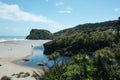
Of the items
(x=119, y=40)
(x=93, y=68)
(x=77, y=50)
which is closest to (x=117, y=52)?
(x=119, y=40)

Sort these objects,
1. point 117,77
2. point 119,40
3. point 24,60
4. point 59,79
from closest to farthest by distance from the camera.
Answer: point 117,77 < point 59,79 < point 24,60 < point 119,40

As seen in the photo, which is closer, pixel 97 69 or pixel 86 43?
pixel 97 69

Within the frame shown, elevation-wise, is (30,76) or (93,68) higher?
(93,68)

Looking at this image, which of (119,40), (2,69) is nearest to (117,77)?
(2,69)

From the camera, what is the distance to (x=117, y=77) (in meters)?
48.8

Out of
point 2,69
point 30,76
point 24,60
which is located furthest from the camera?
point 24,60

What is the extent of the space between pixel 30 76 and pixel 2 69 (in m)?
18.1

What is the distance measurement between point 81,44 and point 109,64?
3984 inches

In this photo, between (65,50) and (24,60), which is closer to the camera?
(24,60)

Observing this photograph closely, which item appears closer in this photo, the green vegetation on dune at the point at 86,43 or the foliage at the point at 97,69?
the foliage at the point at 97,69

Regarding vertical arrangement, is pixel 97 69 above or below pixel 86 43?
below

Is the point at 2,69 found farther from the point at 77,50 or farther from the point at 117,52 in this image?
the point at 77,50

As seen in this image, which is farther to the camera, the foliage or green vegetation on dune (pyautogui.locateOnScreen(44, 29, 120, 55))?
green vegetation on dune (pyautogui.locateOnScreen(44, 29, 120, 55))

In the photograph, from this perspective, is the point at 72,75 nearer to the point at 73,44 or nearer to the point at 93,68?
the point at 93,68
